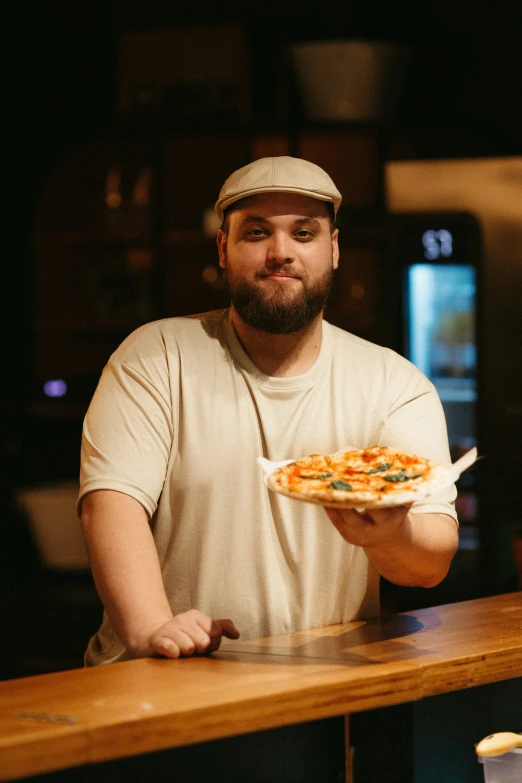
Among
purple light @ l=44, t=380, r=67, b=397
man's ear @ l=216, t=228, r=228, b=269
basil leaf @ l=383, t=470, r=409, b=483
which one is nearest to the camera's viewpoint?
basil leaf @ l=383, t=470, r=409, b=483

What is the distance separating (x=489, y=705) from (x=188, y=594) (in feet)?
2.16

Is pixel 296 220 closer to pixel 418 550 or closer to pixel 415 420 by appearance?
pixel 415 420

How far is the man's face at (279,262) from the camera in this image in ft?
7.22

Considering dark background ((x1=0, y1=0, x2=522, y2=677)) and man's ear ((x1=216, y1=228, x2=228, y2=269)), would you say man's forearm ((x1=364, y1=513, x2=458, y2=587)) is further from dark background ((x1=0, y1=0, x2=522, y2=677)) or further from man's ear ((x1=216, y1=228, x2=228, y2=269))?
dark background ((x1=0, y1=0, x2=522, y2=677))

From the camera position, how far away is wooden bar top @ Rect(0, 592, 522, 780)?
1388 mm

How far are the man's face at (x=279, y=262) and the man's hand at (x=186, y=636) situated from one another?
2.18ft

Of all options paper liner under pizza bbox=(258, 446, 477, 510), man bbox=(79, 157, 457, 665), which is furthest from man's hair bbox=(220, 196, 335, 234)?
paper liner under pizza bbox=(258, 446, 477, 510)

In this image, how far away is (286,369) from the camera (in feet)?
7.44

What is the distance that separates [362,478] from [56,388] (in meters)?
3.59

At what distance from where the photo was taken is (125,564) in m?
1.95

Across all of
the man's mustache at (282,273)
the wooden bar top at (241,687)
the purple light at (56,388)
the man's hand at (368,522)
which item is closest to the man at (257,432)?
the man's mustache at (282,273)

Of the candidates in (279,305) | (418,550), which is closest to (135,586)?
(418,550)

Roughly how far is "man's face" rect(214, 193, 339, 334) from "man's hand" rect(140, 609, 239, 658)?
0.66 metres

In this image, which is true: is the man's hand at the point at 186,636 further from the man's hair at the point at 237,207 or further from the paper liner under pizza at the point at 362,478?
the man's hair at the point at 237,207
